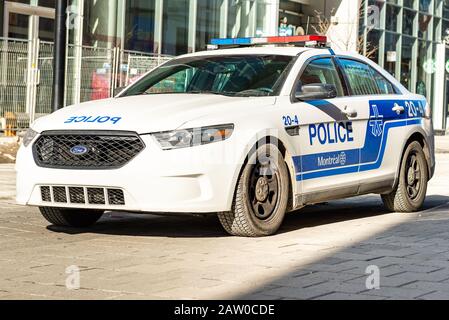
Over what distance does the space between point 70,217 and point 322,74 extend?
2.62 m

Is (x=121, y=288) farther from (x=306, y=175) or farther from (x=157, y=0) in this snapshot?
(x=157, y=0)

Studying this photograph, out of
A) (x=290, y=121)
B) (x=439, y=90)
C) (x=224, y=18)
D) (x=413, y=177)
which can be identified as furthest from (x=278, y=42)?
(x=439, y=90)

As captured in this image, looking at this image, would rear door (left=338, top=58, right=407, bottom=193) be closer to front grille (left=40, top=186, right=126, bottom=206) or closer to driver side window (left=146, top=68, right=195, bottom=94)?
driver side window (left=146, top=68, right=195, bottom=94)

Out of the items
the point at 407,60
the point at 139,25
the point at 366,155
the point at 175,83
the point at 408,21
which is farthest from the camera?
the point at 408,21

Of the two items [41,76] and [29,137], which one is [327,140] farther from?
[41,76]

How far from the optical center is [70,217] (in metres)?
8.37

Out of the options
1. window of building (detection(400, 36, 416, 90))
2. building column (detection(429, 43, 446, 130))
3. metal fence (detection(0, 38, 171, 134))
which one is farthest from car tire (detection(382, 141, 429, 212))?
building column (detection(429, 43, 446, 130))

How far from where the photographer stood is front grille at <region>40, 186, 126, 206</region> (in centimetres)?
734

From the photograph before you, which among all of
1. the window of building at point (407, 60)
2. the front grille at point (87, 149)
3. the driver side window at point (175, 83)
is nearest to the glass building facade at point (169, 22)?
the window of building at point (407, 60)

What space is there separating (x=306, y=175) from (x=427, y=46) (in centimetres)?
3440

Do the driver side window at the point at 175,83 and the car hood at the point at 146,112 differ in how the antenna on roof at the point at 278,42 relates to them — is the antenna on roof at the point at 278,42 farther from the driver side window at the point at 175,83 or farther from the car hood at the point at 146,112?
the car hood at the point at 146,112

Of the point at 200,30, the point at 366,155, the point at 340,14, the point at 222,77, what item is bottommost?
the point at 366,155

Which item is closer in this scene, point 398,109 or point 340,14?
point 398,109

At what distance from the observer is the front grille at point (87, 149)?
24.0 feet
